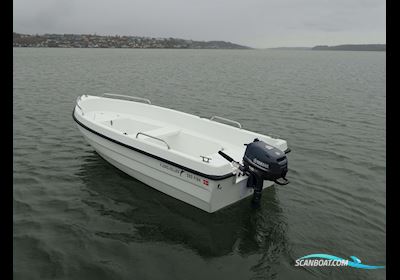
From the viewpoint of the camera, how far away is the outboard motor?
6156mm

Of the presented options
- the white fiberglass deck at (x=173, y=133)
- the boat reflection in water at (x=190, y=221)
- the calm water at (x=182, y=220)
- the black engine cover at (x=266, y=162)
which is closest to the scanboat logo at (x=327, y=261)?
the calm water at (x=182, y=220)

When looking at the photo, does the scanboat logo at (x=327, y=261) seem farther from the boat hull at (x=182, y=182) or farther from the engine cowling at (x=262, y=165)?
the boat hull at (x=182, y=182)

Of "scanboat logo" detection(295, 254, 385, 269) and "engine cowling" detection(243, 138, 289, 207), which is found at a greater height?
"engine cowling" detection(243, 138, 289, 207)

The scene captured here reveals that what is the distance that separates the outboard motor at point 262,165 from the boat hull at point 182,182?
0.25 m

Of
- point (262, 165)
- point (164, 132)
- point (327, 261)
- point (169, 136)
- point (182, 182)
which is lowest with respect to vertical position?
point (327, 261)

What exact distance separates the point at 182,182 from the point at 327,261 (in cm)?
313

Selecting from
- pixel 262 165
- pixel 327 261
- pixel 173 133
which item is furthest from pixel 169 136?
pixel 327 261

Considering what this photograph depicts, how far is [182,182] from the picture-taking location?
6.75 m

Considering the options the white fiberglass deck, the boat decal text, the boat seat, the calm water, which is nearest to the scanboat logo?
the calm water

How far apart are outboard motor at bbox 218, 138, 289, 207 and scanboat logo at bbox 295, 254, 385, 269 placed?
1.41 m

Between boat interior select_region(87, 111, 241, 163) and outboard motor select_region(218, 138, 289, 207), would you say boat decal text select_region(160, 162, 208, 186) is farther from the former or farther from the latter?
outboard motor select_region(218, 138, 289, 207)

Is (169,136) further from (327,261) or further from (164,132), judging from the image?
(327,261)

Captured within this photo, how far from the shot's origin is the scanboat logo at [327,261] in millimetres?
5562

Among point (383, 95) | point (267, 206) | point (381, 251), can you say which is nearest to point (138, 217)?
point (267, 206)
